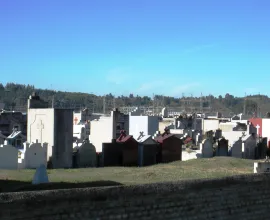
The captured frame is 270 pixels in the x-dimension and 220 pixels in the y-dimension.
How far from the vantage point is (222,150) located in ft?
89.6

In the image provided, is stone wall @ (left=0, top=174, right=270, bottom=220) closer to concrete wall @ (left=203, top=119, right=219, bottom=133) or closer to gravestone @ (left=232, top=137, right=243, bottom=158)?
gravestone @ (left=232, top=137, right=243, bottom=158)

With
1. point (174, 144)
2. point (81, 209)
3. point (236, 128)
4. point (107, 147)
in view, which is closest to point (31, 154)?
point (107, 147)

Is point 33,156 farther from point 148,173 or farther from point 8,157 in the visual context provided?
point 148,173

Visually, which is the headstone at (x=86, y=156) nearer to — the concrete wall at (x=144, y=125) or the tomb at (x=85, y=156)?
the tomb at (x=85, y=156)

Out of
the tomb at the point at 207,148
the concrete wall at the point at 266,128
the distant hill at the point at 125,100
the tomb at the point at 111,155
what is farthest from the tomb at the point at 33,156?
the distant hill at the point at 125,100

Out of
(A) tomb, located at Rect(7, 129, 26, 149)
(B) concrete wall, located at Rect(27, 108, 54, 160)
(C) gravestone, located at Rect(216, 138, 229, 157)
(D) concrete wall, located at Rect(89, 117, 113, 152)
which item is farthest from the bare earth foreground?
(D) concrete wall, located at Rect(89, 117, 113, 152)

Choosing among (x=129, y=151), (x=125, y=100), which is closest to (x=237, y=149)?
(x=129, y=151)

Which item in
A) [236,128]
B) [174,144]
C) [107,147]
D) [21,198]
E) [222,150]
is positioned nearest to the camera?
[21,198]

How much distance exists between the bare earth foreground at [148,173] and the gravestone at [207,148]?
1775 millimetres

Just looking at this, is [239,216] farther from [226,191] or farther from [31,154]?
[31,154]

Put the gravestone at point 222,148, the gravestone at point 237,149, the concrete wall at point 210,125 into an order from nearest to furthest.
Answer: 1. the gravestone at point 222,148
2. the gravestone at point 237,149
3. the concrete wall at point 210,125

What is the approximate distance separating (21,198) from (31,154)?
14.8m

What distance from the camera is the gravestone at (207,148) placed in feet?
85.0

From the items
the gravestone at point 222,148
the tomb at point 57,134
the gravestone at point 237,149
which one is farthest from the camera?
the gravestone at point 237,149
